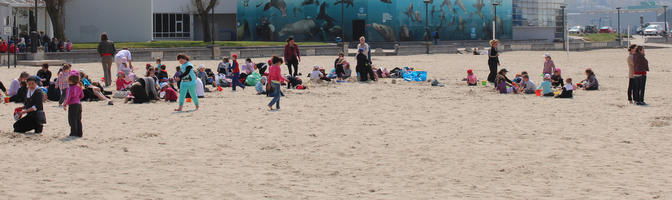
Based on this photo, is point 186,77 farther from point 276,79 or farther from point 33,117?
point 33,117

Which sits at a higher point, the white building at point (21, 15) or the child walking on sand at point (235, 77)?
the white building at point (21, 15)

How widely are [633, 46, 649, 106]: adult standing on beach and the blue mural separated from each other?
47.0m

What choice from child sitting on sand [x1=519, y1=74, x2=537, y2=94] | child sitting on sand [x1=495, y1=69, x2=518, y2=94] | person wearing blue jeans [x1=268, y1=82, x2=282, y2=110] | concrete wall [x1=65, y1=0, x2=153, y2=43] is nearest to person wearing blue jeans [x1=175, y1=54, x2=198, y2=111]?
person wearing blue jeans [x1=268, y1=82, x2=282, y2=110]

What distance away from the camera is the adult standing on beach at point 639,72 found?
55.5 feet

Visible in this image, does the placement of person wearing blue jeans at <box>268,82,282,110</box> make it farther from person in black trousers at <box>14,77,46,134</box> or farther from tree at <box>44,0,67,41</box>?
tree at <box>44,0,67,41</box>

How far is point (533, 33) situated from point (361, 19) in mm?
28182

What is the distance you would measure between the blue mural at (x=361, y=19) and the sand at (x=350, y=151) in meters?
48.0

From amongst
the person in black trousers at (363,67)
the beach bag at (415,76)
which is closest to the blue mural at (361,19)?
the beach bag at (415,76)

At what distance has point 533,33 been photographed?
87938mm

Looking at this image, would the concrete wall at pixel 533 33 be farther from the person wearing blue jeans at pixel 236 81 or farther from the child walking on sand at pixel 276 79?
the child walking on sand at pixel 276 79

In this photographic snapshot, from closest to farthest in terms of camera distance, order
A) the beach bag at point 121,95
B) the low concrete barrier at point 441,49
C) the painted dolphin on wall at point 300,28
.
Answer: the beach bag at point 121,95
the low concrete barrier at point 441,49
the painted dolphin on wall at point 300,28

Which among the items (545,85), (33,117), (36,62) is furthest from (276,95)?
(36,62)

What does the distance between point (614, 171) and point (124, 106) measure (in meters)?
11.1

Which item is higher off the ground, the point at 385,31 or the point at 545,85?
the point at 385,31
